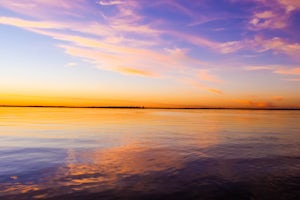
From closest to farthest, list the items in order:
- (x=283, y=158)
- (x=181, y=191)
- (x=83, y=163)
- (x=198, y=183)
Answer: (x=181, y=191) < (x=198, y=183) < (x=83, y=163) < (x=283, y=158)

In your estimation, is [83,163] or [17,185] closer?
[17,185]

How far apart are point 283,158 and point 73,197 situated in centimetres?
1074

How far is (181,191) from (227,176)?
8.76 ft

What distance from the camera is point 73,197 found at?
25.8 feet

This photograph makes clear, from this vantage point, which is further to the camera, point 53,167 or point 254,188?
point 53,167

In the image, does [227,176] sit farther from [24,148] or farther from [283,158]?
[24,148]

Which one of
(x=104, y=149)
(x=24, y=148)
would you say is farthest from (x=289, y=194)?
(x=24, y=148)

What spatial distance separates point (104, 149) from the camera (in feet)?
54.5

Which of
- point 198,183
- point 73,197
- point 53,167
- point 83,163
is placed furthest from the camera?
point 83,163

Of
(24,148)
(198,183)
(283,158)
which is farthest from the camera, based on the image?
(24,148)

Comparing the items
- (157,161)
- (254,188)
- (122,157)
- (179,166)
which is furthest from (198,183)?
(122,157)

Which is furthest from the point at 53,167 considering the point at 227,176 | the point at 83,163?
the point at 227,176

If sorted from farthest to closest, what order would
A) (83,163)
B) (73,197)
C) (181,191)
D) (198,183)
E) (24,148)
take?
(24,148), (83,163), (198,183), (181,191), (73,197)

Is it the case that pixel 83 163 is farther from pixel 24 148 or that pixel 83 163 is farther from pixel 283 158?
pixel 283 158
